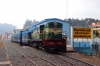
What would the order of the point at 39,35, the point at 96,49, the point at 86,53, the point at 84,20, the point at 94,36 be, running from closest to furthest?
1. the point at 96,49
2. the point at 94,36
3. the point at 86,53
4. the point at 39,35
5. the point at 84,20

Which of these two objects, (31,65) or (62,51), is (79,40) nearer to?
(62,51)

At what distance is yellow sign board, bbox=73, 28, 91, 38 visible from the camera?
20969 mm

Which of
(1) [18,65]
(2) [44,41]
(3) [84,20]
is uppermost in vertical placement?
(3) [84,20]

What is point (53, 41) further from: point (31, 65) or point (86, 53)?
point (31, 65)

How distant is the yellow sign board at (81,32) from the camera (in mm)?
20969

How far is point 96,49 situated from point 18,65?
778cm

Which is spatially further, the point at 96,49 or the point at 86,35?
the point at 86,35

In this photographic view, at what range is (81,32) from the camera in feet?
69.4

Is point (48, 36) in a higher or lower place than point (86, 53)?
higher

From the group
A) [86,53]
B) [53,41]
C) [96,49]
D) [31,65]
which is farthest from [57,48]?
[31,65]

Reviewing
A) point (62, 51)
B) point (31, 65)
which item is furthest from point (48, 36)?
point (31, 65)

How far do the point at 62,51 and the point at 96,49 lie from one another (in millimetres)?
4339

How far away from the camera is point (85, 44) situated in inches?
826

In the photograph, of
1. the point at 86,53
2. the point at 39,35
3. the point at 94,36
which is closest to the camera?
the point at 94,36
